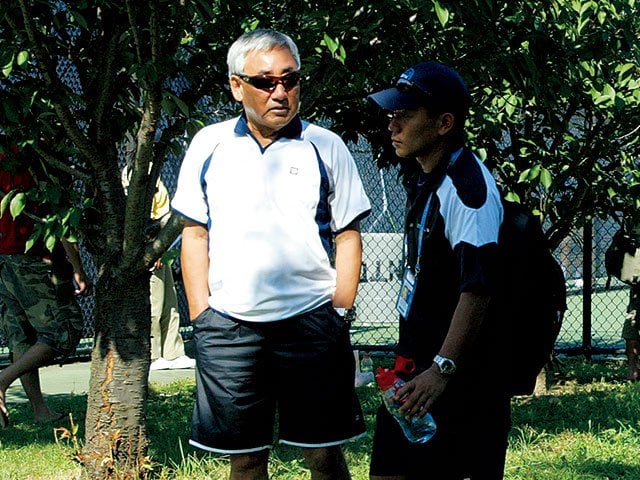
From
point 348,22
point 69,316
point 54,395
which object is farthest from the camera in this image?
point 54,395

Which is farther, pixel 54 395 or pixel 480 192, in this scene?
pixel 54 395

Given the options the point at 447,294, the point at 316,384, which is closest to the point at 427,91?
the point at 447,294

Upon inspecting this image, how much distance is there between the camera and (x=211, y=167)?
13.0 ft

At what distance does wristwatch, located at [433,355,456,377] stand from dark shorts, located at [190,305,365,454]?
0.84m

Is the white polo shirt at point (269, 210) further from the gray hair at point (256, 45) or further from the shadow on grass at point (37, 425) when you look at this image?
the shadow on grass at point (37, 425)

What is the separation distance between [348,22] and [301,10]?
0.43 m

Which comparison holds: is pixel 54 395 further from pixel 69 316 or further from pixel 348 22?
pixel 348 22

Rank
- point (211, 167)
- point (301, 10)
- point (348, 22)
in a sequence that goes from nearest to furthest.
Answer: point (211, 167) → point (348, 22) → point (301, 10)

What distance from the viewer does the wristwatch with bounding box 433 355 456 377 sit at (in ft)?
10.4

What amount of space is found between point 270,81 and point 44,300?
3410 mm

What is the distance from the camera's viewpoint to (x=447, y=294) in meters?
3.29

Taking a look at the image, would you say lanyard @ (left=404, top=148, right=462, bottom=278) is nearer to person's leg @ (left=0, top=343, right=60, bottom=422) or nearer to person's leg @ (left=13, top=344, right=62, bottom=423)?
person's leg @ (left=0, top=343, right=60, bottom=422)

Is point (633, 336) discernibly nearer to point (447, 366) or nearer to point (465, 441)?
point (465, 441)

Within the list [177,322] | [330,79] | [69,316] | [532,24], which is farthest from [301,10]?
[177,322]
